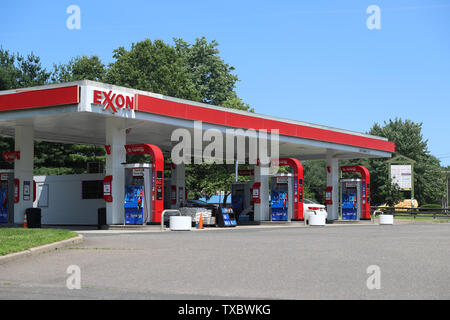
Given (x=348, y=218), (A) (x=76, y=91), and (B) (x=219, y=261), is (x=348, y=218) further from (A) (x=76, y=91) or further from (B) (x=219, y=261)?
(B) (x=219, y=261)

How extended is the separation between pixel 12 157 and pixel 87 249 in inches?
577

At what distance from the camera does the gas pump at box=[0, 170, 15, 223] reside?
28.3 m

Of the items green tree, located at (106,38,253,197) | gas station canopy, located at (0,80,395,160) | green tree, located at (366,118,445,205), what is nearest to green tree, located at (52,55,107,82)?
green tree, located at (106,38,253,197)

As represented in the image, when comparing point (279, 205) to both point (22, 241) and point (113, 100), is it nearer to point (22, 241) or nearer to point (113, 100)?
point (113, 100)

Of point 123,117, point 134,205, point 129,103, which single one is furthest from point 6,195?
point 129,103

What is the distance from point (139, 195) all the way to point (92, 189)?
22.8 feet

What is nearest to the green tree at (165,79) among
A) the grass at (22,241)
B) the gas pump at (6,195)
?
the gas pump at (6,195)

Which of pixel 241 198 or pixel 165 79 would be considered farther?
pixel 165 79

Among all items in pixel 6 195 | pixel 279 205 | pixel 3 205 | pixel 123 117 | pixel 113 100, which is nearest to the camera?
pixel 113 100

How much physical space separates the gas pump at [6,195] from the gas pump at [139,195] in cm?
671

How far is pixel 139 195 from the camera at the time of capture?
24.8 metres

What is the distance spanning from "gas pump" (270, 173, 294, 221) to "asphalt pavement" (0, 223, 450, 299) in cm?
1739

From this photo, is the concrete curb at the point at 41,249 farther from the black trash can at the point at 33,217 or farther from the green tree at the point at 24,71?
the green tree at the point at 24,71
